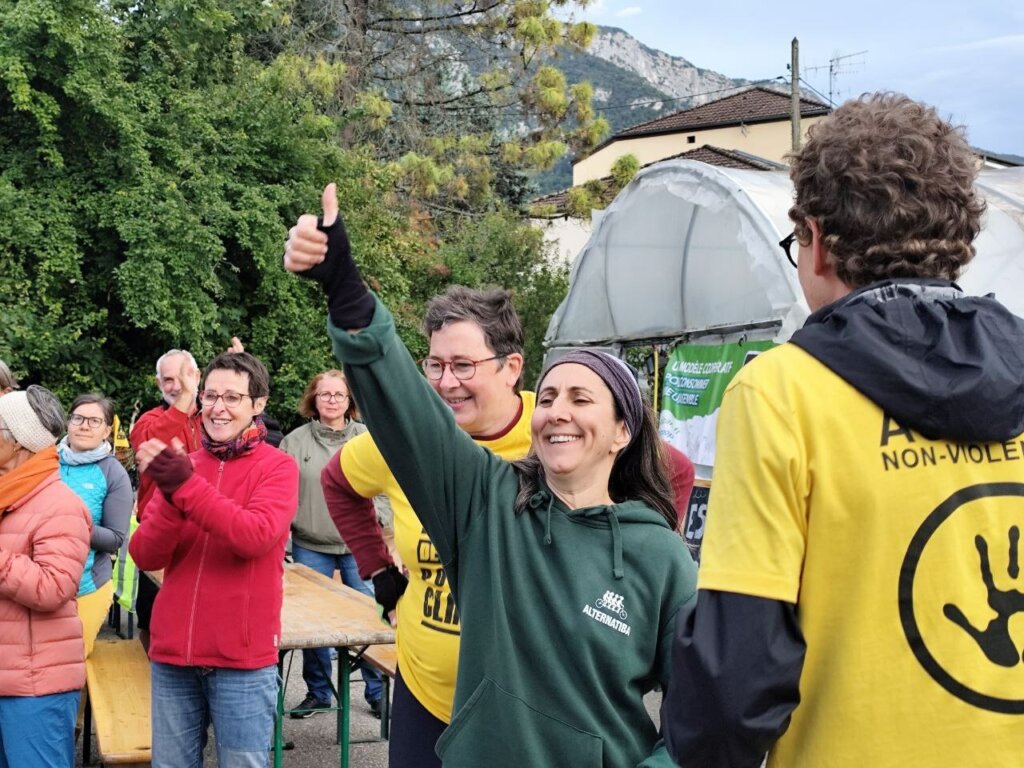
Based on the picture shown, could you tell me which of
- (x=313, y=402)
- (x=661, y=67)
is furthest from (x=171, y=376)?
(x=661, y=67)

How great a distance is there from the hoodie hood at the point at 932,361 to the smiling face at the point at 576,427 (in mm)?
894

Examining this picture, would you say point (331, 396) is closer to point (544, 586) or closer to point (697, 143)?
point (544, 586)

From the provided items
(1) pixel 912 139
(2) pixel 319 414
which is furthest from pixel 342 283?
(2) pixel 319 414

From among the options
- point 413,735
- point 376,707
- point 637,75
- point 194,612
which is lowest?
point 376,707

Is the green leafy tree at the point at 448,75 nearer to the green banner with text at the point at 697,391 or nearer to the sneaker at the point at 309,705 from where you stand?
the green banner with text at the point at 697,391

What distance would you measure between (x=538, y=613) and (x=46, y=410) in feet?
8.86

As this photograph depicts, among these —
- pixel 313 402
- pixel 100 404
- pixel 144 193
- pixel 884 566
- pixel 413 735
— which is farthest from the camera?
pixel 144 193

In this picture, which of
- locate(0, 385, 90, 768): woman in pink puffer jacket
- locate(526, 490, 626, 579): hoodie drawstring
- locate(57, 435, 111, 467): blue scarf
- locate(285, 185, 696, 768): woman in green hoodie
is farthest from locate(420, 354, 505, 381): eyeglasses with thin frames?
locate(57, 435, 111, 467): blue scarf

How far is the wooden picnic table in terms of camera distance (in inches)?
175

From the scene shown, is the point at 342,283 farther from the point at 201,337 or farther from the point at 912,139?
the point at 201,337

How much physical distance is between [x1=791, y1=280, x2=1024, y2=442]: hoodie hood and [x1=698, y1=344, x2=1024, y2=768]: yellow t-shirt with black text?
29 millimetres

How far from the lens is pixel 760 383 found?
4.63 feet

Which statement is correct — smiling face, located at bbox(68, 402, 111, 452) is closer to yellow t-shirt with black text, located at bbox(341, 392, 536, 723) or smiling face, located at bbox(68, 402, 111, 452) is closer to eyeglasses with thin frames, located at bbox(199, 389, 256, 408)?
eyeglasses with thin frames, located at bbox(199, 389, 256, 408)

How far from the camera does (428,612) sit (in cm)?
270
